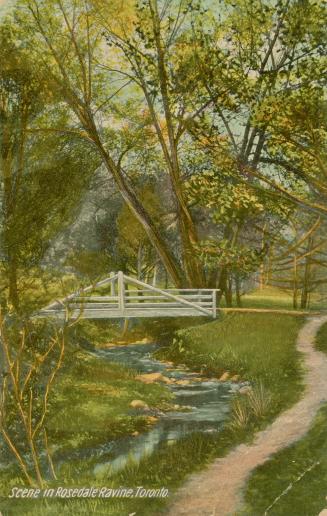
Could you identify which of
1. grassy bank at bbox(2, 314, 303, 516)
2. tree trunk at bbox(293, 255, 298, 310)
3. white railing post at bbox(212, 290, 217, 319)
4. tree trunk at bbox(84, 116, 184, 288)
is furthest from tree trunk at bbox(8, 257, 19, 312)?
tree trunk at bbox(293, 255, 298, 310)

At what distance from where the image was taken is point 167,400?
16.4ft

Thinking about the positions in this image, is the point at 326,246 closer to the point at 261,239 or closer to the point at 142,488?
the point at 261,239

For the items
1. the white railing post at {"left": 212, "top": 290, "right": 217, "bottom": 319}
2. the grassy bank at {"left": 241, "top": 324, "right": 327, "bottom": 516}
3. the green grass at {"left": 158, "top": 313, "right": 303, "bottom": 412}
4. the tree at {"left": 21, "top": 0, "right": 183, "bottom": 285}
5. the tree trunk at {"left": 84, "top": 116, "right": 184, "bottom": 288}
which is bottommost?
the grassy bank at {"left": 241, "top": 324, "right": 327, "bottom": 516}

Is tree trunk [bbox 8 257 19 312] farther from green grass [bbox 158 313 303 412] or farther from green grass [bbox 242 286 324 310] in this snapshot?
green grass [bbox 242 286 324 310]

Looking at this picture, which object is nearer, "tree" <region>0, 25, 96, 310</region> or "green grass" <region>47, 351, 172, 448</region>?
"green grass" <region>47, 351, 172, 448</region>

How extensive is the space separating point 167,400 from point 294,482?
1061 mm

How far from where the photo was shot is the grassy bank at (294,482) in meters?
4.62

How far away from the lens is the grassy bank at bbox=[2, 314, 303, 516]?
4723 mm

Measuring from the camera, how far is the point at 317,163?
5.36 meters

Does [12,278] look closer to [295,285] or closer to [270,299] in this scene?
[270,299]

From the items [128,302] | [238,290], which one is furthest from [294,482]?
[128,302]

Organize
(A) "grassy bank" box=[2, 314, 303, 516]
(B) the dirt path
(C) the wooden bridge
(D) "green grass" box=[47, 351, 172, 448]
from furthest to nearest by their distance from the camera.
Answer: (C) the wooden bridge → (D) "green grass" box=[47, 351, 172, 448] → (A) "grassy bank" box=[2, 314, 303, 516] → (B) the dirt path

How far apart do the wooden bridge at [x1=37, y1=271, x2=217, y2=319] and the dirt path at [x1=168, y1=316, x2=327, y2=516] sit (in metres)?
0.85

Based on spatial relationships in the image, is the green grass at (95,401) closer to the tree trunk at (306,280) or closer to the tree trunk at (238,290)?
the tree trunk at (238,290)
